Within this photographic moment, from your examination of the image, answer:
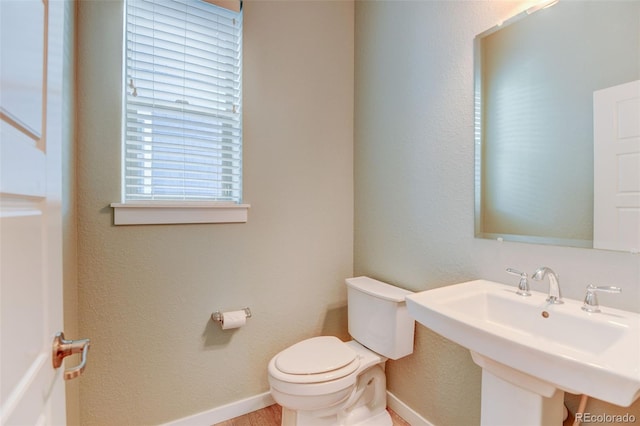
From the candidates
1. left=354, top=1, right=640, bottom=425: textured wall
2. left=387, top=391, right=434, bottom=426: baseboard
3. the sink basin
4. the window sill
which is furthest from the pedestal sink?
the window sill

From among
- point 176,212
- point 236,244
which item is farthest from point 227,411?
point 176,212

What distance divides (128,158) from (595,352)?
1958 millimetres

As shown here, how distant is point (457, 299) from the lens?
109cm

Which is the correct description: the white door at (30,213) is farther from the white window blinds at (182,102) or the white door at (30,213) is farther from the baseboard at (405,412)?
the baseboard at (405,412)

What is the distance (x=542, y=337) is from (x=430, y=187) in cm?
79

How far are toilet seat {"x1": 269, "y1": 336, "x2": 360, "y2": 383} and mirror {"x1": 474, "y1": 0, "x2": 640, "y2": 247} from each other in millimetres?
884

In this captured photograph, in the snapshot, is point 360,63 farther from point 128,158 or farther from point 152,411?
point 152,411

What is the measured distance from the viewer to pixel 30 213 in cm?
47

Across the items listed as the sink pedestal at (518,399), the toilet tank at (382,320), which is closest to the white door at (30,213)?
the sink pedestal at (518,399)

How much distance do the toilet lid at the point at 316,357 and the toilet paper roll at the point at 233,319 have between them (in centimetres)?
29

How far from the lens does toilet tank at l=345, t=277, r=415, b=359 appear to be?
4.91 feet

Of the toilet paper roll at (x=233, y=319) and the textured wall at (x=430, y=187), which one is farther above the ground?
the textured wall at (x=430, y=187)

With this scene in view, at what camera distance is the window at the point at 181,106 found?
57.5 inches

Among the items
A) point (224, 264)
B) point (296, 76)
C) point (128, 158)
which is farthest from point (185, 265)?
point (296, 76)
